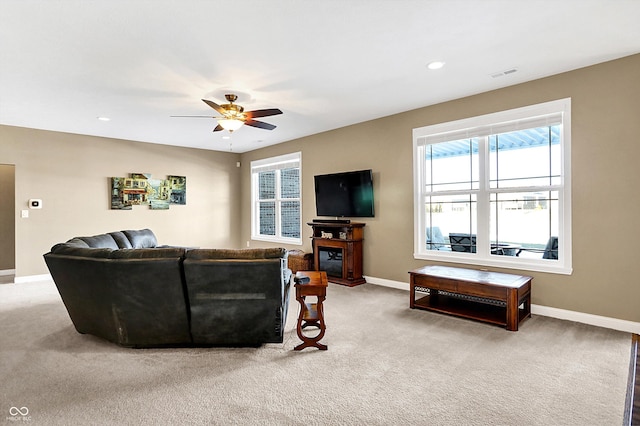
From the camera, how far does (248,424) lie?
194cm

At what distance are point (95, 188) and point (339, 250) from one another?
4.83 metres

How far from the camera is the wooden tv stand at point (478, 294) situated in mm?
3388

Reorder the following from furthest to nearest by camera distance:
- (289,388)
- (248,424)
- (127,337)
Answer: (127,337), (289,388), (248,424)

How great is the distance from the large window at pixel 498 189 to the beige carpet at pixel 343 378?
3.09ft

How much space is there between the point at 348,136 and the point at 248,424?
15.6 feet

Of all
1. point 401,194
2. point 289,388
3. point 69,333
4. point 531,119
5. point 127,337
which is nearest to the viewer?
point 289,388

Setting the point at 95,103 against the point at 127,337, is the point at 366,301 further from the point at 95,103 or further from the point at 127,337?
the point at 95,103

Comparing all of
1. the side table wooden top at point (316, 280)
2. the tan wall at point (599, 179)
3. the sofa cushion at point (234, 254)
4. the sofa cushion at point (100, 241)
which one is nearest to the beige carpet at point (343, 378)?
the tan wall at point (599, 179)

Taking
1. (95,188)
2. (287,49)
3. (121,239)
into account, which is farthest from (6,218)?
(287,49)

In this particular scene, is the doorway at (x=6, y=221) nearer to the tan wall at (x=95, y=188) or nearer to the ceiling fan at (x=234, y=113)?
the tan wall at (x=95, y=188)

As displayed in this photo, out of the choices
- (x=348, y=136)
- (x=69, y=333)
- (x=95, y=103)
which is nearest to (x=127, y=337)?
(x=69, y=333)

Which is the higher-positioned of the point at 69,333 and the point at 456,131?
the point at 456,131

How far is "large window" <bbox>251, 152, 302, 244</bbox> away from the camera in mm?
7117

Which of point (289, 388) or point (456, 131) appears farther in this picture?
point (456, 131)
